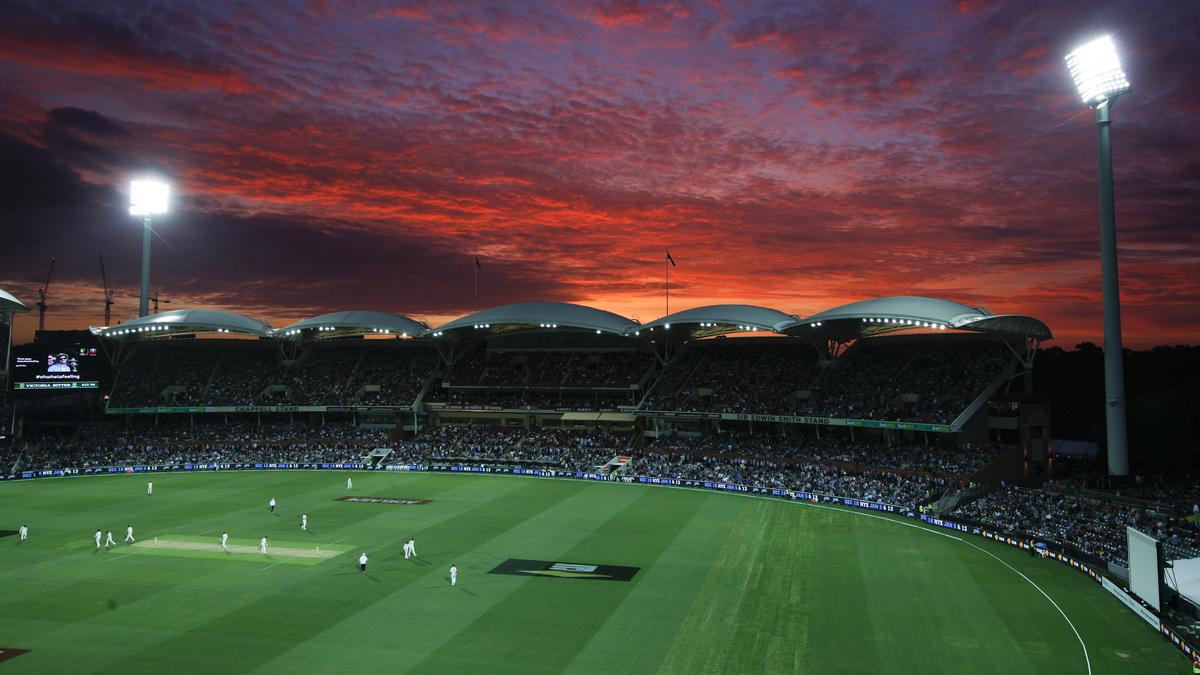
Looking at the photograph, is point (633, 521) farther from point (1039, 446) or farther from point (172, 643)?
point (1039, 446)

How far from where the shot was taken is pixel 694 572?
33094mm

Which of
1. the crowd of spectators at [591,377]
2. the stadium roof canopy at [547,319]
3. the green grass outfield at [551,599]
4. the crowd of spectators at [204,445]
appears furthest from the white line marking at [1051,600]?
the crowd of spectators at [204,445]

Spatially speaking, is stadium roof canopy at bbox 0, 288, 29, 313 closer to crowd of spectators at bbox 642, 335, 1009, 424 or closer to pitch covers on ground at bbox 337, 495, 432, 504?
pitch covers on ground at bbox 337, 495, 432, 504

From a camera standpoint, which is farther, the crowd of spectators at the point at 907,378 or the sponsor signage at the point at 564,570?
the crowd of spectators at the point at 907,378

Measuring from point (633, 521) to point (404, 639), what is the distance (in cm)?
2096

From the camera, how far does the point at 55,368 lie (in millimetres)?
68438

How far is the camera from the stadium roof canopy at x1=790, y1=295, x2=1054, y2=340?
51.9m

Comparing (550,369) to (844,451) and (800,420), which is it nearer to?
(800,420)

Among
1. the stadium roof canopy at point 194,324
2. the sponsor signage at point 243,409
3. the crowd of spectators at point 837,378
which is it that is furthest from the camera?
the sponsor signage at point 243,409

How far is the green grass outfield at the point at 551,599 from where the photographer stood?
23.4 metres

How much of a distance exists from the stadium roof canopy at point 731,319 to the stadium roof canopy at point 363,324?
23472 millimetres

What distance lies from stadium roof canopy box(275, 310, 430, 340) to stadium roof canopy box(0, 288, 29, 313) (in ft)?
69.2

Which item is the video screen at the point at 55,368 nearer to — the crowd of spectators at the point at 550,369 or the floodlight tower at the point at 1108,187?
the crowd of spectators at the point at 550,369

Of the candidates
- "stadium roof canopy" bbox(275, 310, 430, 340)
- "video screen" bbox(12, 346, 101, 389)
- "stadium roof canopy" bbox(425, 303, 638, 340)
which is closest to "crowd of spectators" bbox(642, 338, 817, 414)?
"stadium roof canopy" bbox(425, 303, 638, 340)
